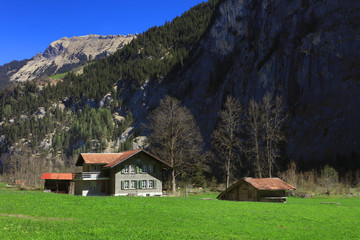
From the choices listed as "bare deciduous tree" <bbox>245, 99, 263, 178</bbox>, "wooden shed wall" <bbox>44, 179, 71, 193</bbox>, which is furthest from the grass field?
"wooden shed wall" <bbox>44, 179, 71, 193</bbox>

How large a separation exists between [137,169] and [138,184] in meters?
2.44

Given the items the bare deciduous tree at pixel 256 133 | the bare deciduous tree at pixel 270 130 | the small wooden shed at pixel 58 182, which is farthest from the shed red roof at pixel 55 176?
the bare deciduous tree at pixel 270 130

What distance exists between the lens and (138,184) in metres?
53.0

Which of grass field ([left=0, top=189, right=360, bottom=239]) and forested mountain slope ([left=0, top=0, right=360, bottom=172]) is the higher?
forested mountain slope ([left=0, top=0, right=360, bottom=172])

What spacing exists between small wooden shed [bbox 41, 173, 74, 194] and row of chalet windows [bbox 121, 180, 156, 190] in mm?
25611

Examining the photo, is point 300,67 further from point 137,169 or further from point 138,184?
point 138,184

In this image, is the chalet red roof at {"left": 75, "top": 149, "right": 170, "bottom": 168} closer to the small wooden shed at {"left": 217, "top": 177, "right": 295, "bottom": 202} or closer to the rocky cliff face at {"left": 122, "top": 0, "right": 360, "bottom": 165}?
the small wooden shed at {"left": 217, "top": 177, "right": 295, "bottom": 202}

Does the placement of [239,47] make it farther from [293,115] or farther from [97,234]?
[97,234]

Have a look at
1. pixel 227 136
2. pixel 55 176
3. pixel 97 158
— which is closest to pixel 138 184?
pixel 97 158

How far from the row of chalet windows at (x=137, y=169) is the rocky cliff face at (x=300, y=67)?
4679cm

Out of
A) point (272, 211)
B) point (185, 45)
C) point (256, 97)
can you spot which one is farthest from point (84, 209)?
point (185, 45)

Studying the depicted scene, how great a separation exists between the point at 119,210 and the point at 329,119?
7064cm

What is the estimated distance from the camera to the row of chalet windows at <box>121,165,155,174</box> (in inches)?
2076

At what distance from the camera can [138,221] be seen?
70.2 ft
